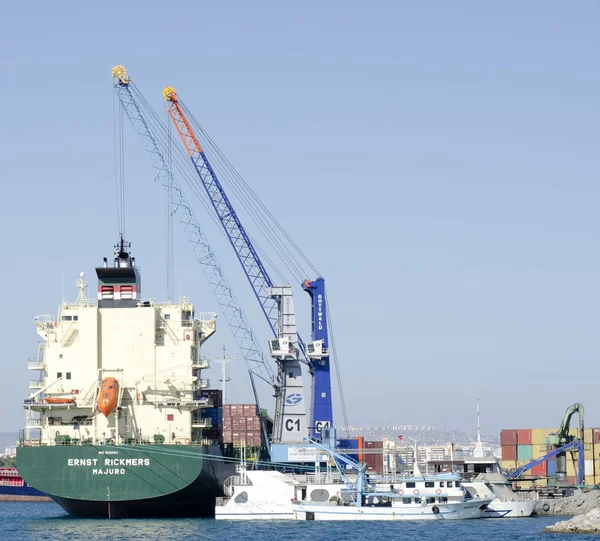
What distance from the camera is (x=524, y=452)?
94.4 m

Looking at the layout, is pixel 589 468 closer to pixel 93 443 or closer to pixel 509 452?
pixel 509 452

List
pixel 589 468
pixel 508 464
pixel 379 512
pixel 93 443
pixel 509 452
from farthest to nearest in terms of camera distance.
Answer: pixel 509 452
pixel 508 464
pixel 589 468
pixel 93 443
pixel 379 512

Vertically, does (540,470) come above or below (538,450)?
below

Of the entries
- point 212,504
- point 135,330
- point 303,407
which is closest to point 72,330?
point 135,330

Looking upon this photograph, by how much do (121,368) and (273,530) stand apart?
14.5 m

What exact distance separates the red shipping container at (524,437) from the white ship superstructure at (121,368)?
3250cm

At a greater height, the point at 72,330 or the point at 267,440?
the point at 72,330

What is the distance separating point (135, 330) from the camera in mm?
70625

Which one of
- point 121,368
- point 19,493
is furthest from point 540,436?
point 19,493

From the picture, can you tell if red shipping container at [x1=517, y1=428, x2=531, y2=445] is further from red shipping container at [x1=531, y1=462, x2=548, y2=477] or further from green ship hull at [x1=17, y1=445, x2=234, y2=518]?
green ship hull at [x1=17, y1=445, x2=234, y2=518]

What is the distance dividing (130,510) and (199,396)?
29.7 ft

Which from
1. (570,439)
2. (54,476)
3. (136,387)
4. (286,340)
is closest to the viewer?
(54,476)

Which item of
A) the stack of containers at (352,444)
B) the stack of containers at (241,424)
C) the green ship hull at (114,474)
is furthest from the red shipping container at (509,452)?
the green ship hull at (114,474)

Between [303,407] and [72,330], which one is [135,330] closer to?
[72,330]
